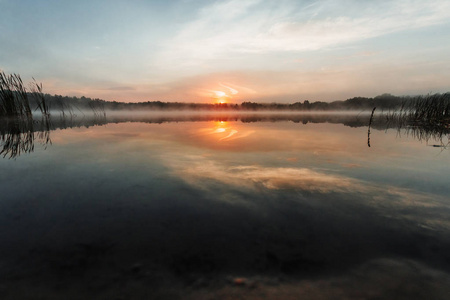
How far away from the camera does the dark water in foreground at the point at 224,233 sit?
2.48 m

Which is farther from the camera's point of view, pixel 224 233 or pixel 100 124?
pixel 100 124

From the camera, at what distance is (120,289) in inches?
94.3

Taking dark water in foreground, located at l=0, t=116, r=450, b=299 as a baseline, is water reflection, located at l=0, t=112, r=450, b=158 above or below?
above

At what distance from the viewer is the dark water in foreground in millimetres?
2477

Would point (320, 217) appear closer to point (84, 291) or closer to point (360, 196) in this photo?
point (360, 196)

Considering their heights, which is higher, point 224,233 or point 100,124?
point 100,124

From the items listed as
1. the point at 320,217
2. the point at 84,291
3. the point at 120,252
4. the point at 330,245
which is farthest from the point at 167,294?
the point at 320,217

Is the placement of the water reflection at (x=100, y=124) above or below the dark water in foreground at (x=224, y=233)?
above

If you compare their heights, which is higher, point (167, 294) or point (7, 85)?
point (7, 85)

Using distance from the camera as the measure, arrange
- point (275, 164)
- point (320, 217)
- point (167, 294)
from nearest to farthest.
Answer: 1. point (167, 294)
2. point (320, 217)
3. point (275, 164)

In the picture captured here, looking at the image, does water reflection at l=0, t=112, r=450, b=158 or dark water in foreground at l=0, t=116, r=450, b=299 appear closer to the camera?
dark water in foreground at l=0, t=116, r=450, b=299

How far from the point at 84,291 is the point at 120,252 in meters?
0.68

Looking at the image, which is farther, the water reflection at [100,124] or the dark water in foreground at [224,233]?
the water reflection at [100,124]

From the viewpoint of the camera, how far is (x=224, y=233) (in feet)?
11.5
